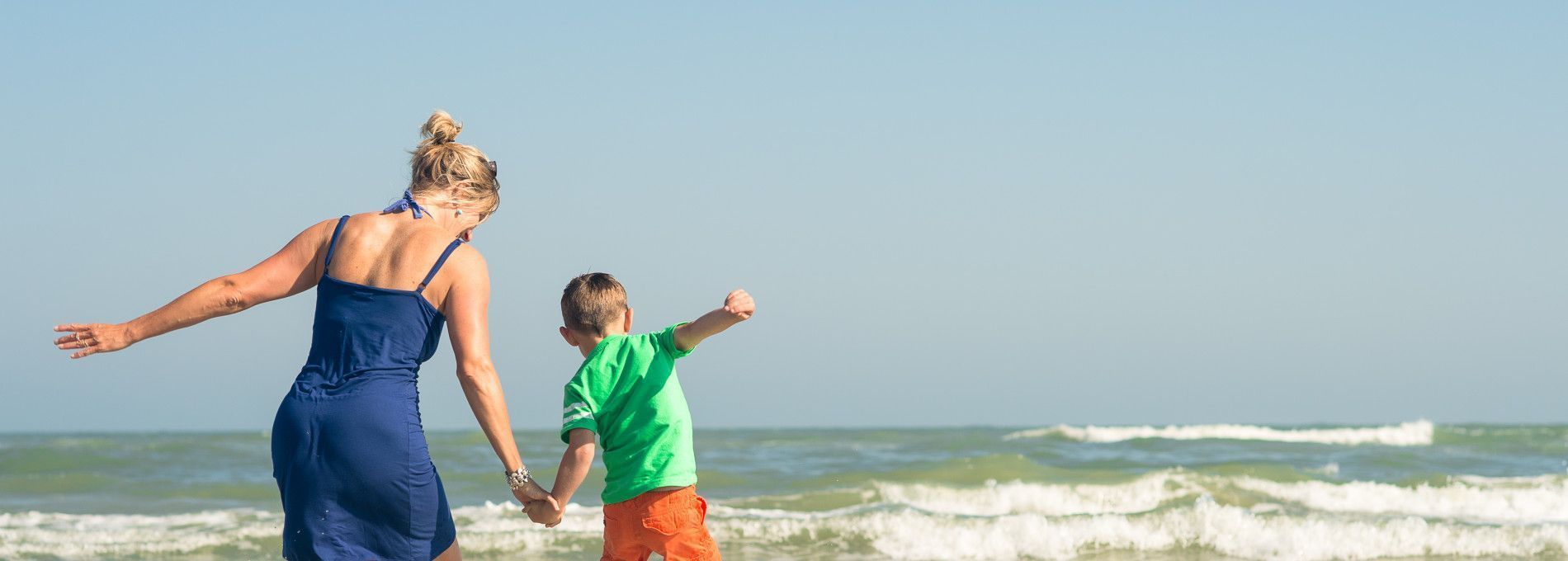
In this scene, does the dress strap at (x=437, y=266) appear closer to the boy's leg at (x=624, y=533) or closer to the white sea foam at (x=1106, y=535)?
the boy's leg at (x=624, y=533)

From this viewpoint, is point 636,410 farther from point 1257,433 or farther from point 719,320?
point 1257,433

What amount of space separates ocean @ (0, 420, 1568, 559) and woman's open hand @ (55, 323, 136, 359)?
4.92 meters

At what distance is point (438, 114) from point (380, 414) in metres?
0.82

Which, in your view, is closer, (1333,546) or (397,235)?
(397,235)

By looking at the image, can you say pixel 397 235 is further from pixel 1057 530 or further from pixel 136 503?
pixel 136 503

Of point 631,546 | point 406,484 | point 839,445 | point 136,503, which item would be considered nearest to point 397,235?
point 406,484

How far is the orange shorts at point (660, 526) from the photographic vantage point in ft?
11.6

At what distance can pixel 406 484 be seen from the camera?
2998mm

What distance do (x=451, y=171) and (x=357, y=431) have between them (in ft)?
2.36

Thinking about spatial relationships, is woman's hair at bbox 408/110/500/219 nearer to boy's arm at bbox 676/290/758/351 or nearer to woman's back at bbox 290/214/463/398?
woman's back at bbox 290/214/463/398

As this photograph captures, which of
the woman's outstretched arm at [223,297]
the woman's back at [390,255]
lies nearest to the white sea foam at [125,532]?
the woman's outstretched arm at [223,297]

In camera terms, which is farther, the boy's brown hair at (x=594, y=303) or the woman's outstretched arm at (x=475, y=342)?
the boy's brown hair at (x=594, y=303)

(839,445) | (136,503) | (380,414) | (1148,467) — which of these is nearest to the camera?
(380,414)

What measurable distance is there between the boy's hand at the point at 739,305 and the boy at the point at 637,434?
211 mm
